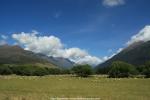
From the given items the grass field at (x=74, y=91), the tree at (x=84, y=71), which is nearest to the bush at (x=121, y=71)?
the tree at (x=84, y=71)

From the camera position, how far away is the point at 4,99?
2956cm

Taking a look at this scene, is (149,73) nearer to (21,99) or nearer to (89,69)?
(89,69)

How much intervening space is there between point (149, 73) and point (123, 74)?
67.0ft

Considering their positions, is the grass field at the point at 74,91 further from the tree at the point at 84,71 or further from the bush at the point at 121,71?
the tree at the point at 84,71

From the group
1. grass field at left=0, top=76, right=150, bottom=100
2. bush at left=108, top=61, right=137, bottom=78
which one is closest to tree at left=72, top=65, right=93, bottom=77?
bush at left=108, top=61, right=137, bottom=78

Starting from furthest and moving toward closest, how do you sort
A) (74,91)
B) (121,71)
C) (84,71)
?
1. (84,71)
2. (121,71)
3. (74,91)

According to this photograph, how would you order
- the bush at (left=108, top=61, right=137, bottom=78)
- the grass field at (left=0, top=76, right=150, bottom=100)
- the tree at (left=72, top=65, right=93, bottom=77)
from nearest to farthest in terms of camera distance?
the grass field at (left=0, top=76, right=150, bottom=100)
the bush at (left=108, top=61, right=137, bottom=78)
the tree at (left=72, top=65, right=93, bottom=77)

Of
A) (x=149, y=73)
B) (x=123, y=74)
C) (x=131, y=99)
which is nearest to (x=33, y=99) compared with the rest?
(x=131, y=99)

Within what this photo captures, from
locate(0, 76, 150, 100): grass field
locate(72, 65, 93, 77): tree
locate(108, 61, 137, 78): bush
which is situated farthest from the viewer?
locate(72, 65, 93, 77): tree

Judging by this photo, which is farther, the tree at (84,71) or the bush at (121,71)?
the tree at (84,71)

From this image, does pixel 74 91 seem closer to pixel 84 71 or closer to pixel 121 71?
pixel 121 71

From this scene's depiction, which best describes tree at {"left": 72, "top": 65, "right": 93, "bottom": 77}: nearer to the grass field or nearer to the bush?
the bush

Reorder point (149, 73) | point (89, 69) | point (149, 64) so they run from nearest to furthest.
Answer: point (149, 73)
point (149, 64)
point (89, 69)

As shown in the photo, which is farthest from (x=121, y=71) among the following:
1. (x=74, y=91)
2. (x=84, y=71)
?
(x=74, y=91)
